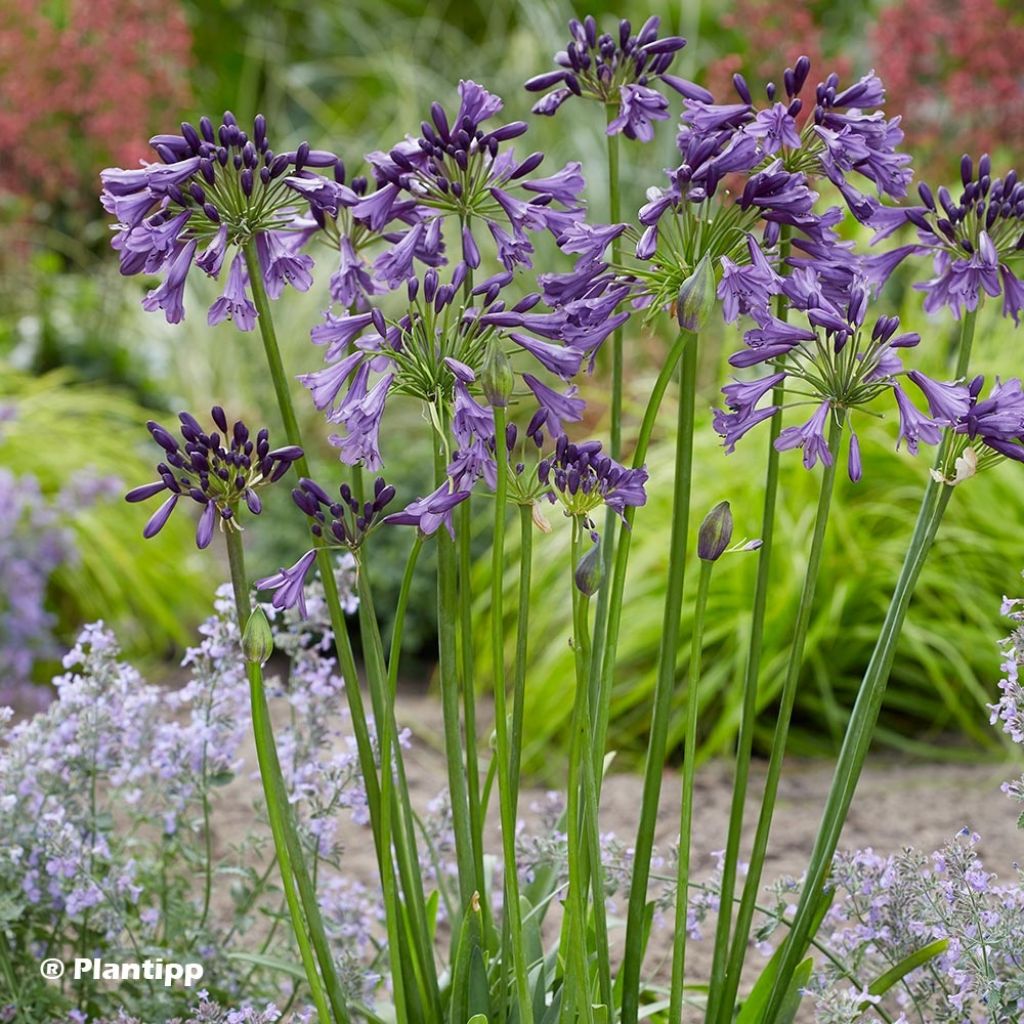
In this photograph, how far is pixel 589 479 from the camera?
1185mm

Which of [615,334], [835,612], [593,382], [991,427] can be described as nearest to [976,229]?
[991,427]

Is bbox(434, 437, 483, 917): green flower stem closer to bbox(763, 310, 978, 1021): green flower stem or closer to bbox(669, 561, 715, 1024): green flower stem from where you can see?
bbox(669, 561, 715, 1024): green flower stem

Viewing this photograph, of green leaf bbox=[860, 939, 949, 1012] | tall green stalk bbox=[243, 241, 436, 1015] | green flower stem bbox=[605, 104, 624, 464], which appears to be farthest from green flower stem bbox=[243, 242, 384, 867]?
green leaf bbox=[860, 939, 949, 1012]

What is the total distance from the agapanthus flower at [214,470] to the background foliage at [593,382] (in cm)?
222

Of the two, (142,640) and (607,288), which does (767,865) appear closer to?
(607,288)

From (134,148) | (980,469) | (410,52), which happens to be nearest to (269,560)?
(134,148)

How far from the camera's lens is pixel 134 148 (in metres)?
6.41

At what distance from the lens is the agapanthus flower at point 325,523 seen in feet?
4.04

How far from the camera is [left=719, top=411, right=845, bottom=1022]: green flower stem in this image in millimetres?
1281

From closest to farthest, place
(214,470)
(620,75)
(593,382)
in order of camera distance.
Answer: (214,470) < (620,75) < (593,382)

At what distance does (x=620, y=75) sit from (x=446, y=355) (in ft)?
1.47

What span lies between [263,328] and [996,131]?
4.72m

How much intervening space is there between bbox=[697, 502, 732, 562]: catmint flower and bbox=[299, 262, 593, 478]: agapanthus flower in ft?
0.54

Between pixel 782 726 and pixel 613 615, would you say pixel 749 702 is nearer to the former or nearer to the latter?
pixel 782 726
